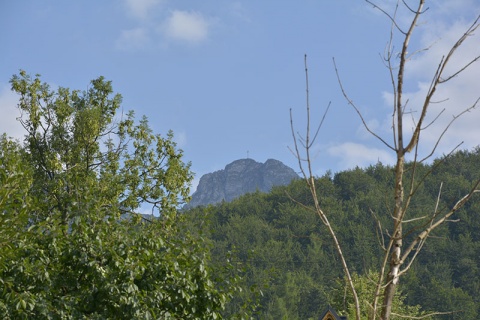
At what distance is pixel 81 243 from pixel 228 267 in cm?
239

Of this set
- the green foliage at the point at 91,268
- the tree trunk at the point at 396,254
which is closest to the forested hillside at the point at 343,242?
the green foliage at the point at 91,268

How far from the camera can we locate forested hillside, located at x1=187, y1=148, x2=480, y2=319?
81625 mm

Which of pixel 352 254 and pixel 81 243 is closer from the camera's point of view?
pixel 81 243

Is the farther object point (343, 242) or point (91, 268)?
point (343, 242)

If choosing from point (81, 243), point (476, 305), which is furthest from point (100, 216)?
point (476, 305)

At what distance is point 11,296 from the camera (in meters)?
8.78

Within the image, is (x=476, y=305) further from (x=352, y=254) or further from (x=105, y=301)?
(x=105, y=301)

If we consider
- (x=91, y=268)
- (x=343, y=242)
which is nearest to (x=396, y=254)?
(x=91, y=268)

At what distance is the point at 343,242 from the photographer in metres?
93.1

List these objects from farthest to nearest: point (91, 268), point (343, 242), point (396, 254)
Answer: point (343, 242), point (91, 268), point (396, 254)

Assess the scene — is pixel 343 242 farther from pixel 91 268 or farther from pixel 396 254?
pixel 396 254

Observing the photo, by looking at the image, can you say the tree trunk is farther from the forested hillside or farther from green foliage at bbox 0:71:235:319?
the forested hillside

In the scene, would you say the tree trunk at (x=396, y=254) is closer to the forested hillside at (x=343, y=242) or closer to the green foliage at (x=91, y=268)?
the green foliage at (x=91, y=268)

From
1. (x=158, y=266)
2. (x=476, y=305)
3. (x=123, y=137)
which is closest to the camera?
(x=158, y=266)
